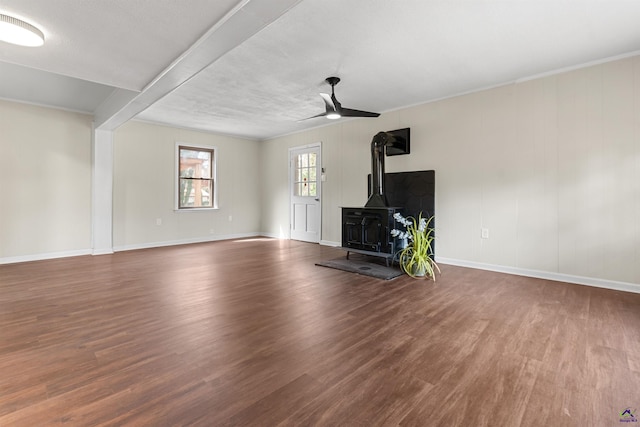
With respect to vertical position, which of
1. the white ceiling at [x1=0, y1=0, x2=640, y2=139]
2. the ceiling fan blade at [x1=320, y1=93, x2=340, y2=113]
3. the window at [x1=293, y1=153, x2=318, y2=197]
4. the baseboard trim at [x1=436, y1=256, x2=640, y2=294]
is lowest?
the baseboard trim at [x1=436, y1=256, x2=640, y2=294]

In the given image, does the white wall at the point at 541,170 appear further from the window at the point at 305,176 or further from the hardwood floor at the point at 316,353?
the window at the point at 305,176

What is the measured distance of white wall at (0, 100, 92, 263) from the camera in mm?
4586

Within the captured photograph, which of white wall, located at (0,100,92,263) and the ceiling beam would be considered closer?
the ceiling beam

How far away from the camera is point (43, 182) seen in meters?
4.86

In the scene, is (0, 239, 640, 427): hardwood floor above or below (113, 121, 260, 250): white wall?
below

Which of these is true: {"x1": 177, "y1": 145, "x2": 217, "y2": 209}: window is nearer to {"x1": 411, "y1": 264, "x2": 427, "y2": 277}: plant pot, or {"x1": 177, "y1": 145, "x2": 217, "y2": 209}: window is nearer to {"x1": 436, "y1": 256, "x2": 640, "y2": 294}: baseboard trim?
{"x1": 411, "y1": 264, "x2": 427, "y2": 277}: plant pot

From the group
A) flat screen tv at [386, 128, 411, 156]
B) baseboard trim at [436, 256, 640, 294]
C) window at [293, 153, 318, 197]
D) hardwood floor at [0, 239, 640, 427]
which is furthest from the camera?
window at [293, 153, 318, 197]

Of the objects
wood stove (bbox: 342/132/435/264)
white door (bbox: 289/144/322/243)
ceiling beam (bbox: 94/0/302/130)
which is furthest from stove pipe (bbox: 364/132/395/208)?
ceiling beam (bbox: 94/0/302/130)

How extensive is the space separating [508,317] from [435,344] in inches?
36.1

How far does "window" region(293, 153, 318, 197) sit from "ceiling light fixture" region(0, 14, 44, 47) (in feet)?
15.1

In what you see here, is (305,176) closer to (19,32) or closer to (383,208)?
(383,208)

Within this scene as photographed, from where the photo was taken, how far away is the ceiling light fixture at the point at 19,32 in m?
2.27

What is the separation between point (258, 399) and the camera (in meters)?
1.44

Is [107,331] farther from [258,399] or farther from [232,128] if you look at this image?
[232,128]
